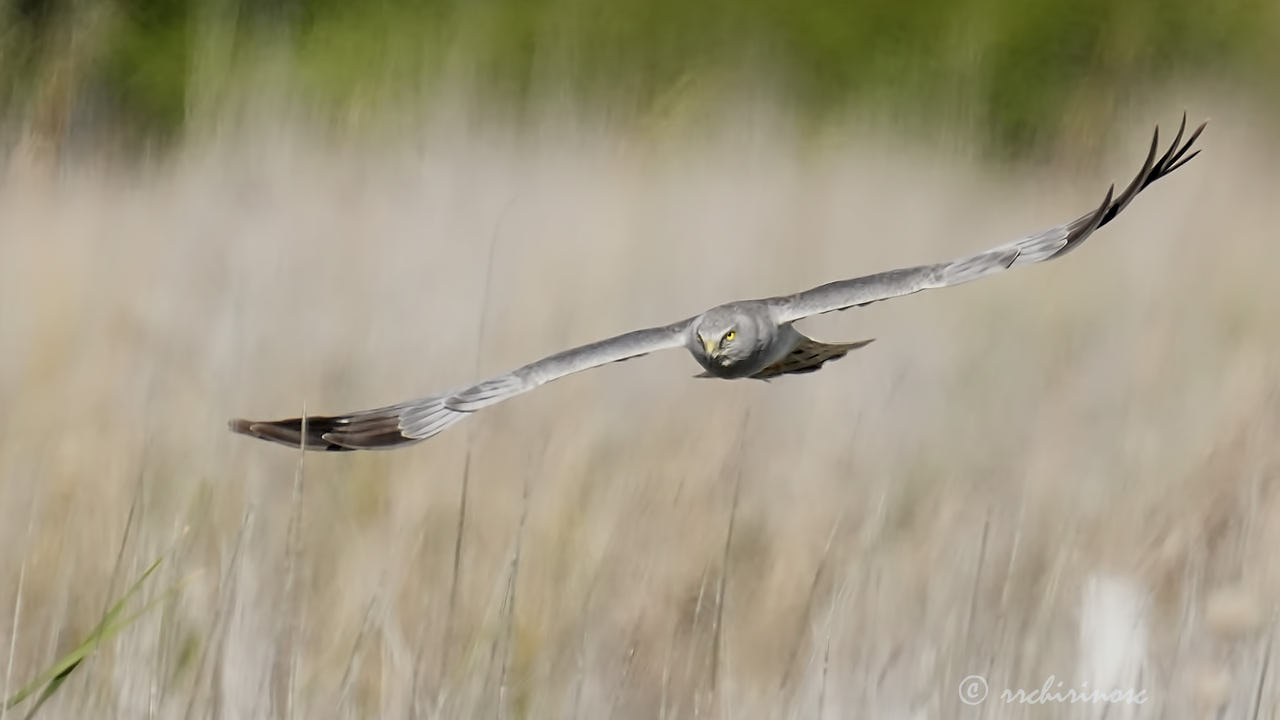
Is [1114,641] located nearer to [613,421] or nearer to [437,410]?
[437,410]

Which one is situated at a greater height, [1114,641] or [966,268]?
[966,268]

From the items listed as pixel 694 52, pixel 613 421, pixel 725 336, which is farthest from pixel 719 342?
pixel 694 52

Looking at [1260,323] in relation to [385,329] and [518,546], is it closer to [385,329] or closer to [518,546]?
[385,329]

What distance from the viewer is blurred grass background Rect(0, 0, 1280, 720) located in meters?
2.43

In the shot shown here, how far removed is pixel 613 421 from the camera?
3545 mm

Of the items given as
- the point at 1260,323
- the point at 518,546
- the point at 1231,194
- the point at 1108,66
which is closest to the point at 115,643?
the point at 518,546

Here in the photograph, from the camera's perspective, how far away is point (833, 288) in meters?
2.38

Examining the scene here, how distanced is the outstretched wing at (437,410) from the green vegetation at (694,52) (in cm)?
406

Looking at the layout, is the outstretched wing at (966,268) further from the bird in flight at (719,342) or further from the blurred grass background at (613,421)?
the blurred grass background at (613,421)

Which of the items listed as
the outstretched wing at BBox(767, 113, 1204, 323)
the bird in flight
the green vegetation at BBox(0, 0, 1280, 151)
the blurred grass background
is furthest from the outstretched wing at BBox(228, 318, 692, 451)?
the green vegetation at BBox(0, 0, 1280, 151)

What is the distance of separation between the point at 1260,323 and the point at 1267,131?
339 centimetres

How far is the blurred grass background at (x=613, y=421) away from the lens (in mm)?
2426

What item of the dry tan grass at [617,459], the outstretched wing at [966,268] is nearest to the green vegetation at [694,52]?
the dry tan grass at [617,459]

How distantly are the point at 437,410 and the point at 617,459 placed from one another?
953mm
